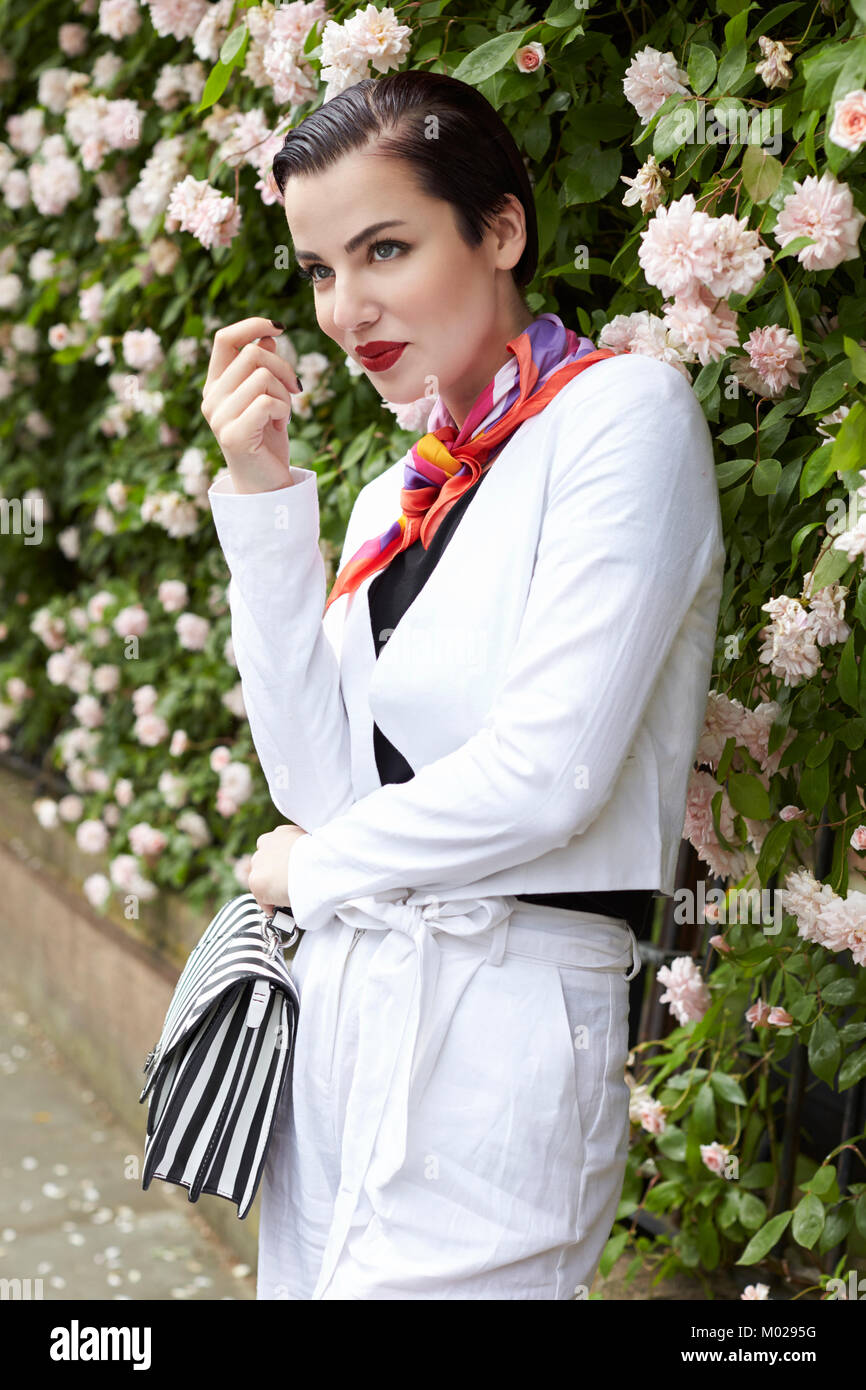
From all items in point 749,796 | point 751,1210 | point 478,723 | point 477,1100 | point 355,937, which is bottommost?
point 751,1210

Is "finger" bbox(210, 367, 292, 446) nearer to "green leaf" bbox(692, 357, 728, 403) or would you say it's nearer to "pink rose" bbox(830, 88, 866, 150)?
"green leaf" bbox(692, 357, 728, 403)

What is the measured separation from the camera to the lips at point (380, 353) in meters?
1.34

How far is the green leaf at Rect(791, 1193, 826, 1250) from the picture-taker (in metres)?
1.78

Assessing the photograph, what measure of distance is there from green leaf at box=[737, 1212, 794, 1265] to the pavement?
1342 mm

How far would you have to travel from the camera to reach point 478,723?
4.27 feet

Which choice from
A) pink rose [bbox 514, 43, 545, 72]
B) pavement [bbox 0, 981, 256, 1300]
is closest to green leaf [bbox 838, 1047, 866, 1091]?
pink rose [bbox 514, 43, 545, 72]

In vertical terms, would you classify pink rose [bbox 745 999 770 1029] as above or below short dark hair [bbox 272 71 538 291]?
below

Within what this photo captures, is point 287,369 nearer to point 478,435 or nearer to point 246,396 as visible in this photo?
point 246,396

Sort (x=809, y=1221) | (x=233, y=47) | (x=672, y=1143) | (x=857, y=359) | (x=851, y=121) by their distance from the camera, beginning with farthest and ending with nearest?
1. (x=672, y=1143)
2. (x=233, y=47)
3. (x=809, y=1221)
4. (x=857, y=359)
5. (x=851, y=121)

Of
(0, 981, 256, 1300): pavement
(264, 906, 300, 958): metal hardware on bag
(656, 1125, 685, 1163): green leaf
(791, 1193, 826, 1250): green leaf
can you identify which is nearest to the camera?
(264, 906, 300, 958): metal hardware on bag

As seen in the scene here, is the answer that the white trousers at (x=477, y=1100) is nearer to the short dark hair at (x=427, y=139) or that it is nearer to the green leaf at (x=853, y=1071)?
the green leaf at (x=853, y=1071)

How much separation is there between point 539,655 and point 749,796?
438 mm

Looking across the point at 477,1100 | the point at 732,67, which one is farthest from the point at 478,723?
the point at 732,67
